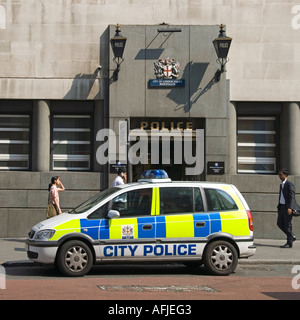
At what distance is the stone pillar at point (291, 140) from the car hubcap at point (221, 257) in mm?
6832

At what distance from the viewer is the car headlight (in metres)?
10.2

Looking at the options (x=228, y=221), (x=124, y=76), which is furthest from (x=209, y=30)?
(x=228, y=221)

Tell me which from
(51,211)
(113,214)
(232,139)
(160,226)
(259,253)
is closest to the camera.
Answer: (113,214)

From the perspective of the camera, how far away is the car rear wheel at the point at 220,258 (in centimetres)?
1051

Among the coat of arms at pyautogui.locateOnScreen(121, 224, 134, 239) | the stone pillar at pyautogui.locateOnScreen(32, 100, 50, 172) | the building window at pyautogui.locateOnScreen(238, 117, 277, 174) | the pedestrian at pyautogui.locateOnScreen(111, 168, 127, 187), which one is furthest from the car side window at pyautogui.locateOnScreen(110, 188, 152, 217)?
the building window at pyautogui.locateOnScreen(238, 117, 277, 174)

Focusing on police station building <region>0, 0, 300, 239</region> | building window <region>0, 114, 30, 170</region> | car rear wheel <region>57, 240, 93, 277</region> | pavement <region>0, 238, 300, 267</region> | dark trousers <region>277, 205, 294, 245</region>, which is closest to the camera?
car rear wheel <region>57, 240, 93, 277</region>

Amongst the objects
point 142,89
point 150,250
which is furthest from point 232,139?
point 150,250

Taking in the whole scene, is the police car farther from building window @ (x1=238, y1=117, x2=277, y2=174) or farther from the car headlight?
building window @ (x1=238, y1=117, x2=277, y2=174)

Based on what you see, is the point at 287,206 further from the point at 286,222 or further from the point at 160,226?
the point at 160,226

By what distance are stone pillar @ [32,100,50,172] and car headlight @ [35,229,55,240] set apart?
6.41 metres

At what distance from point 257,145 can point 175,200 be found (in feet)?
23.4

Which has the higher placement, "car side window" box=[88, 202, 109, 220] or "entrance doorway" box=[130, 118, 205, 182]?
"entrance doorway" box=[130, 118, 205, 182]

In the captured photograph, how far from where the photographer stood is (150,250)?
10.4 metres

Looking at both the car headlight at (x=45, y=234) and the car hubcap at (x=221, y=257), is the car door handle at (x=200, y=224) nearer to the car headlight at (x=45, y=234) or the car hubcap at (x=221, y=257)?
the car hubcap at (x=221, y=257)
